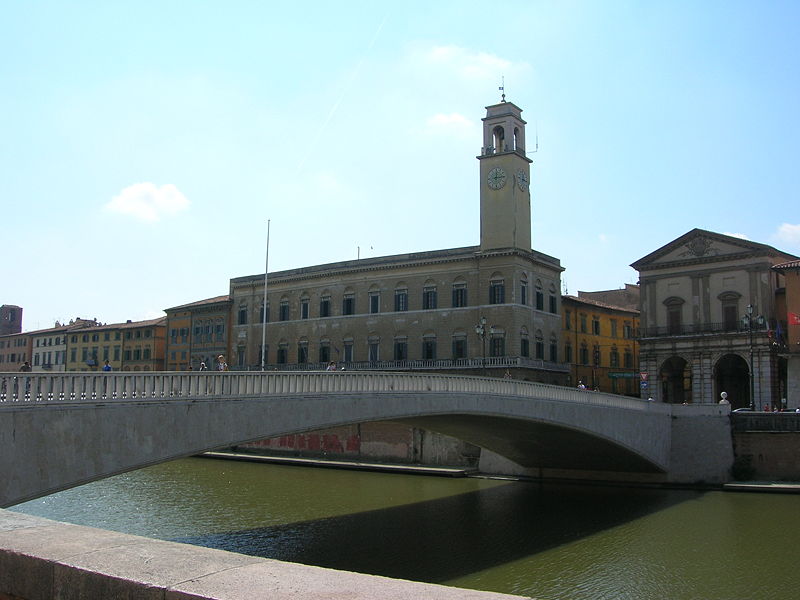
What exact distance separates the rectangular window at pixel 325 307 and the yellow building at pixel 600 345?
18218 mm

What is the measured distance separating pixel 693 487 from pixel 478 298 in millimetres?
21697

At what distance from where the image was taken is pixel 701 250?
2168 inches

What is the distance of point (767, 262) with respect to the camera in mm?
52031

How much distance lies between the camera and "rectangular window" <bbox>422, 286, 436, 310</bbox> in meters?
57.8

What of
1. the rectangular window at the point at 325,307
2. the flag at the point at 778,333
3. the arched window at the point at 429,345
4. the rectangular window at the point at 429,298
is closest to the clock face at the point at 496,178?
the rectangular window at the point at 429,298

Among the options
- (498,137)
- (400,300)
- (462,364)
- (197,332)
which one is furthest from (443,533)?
(197,332)

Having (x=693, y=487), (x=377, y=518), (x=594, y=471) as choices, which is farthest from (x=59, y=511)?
(x=693, y=487)

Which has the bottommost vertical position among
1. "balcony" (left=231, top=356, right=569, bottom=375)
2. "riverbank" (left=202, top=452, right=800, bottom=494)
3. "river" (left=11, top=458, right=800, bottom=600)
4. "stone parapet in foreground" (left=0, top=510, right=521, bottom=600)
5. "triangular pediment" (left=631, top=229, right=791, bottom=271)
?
"river" (left=11, top=458, right=800, bottom=600)

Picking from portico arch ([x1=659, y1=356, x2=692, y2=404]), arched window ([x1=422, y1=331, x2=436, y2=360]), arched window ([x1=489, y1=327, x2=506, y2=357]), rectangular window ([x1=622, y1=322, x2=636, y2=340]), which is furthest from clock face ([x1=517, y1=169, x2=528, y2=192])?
rectangular window ([x1=622, y1=322, x2=636, y2=340])

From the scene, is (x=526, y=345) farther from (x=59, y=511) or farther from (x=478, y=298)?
(x=59, y=511)

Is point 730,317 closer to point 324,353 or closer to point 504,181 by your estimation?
point 504,181

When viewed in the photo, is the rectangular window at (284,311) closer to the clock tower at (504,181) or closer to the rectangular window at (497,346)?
the clock tower at (504,181)

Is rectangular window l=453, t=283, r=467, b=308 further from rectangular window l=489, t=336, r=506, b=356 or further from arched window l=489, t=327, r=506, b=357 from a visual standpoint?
rectangular window l=489, t=336, r=506, b=356

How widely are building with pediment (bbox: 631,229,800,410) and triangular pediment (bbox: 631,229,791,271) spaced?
0.21 ft
